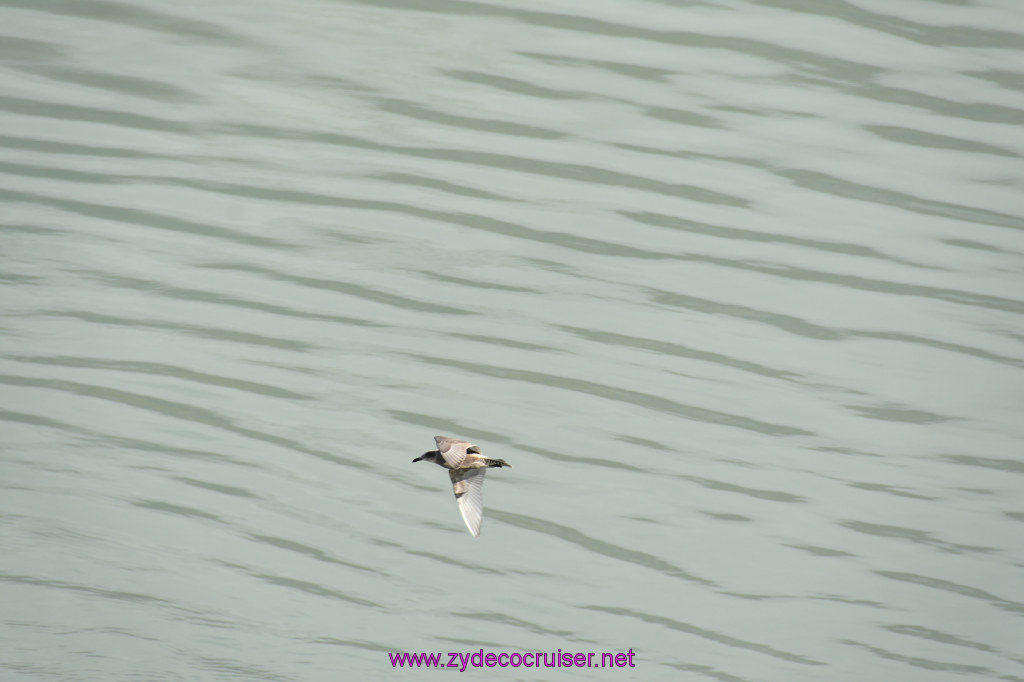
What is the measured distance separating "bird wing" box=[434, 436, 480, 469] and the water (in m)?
0.66

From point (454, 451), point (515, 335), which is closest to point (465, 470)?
point (454, 451)

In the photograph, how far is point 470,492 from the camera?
2504mm

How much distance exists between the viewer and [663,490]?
3.17 metres

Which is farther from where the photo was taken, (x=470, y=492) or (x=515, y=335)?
(x=515, y=335)

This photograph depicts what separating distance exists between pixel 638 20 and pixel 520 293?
39.5 inches

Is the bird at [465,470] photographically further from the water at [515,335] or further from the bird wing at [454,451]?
the water at [515,335]

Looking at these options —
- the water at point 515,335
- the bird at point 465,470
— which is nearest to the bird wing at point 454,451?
the bird at point 465,470

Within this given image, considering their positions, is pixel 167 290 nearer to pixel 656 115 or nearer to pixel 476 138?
pixel 476 138

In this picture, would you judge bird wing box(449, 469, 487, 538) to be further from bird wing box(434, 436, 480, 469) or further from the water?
the water

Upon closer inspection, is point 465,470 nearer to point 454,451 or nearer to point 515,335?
point 454,451

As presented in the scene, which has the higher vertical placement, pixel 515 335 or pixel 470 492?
pixel 515 335

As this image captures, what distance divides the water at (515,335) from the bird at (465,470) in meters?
0.63

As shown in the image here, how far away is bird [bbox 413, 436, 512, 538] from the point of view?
2445 mm

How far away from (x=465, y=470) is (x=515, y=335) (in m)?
0.91
